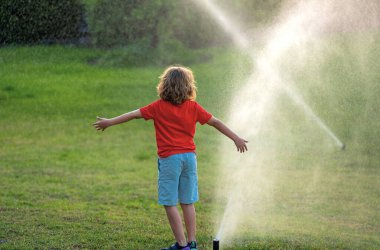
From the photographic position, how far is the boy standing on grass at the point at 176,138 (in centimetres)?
510

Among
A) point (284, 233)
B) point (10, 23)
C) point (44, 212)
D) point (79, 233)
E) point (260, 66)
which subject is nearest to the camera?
point (79, 233)

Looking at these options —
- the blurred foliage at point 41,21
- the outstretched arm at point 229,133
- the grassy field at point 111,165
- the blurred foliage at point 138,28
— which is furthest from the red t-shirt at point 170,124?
the blurred foliage at point 138,28

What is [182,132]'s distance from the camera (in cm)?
515

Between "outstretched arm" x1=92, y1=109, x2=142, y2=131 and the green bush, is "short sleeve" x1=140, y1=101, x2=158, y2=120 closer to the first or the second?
"outstretched arm" x1=92, y1=109, x2=142, y2=131

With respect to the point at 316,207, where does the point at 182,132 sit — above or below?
above

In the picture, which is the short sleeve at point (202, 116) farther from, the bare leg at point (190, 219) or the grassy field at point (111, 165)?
the grassy field at point (111, 165)

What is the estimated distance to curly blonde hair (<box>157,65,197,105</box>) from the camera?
510 cm

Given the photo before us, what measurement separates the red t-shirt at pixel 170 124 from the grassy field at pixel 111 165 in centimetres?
105

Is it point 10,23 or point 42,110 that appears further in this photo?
point 42,110

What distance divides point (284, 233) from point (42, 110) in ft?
29.4

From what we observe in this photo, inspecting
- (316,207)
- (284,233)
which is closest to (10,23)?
(316,207)

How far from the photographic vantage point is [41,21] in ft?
43.7

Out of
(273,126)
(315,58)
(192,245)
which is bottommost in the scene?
(192,245)

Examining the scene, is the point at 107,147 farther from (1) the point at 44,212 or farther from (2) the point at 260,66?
(1) the point at 44,212
